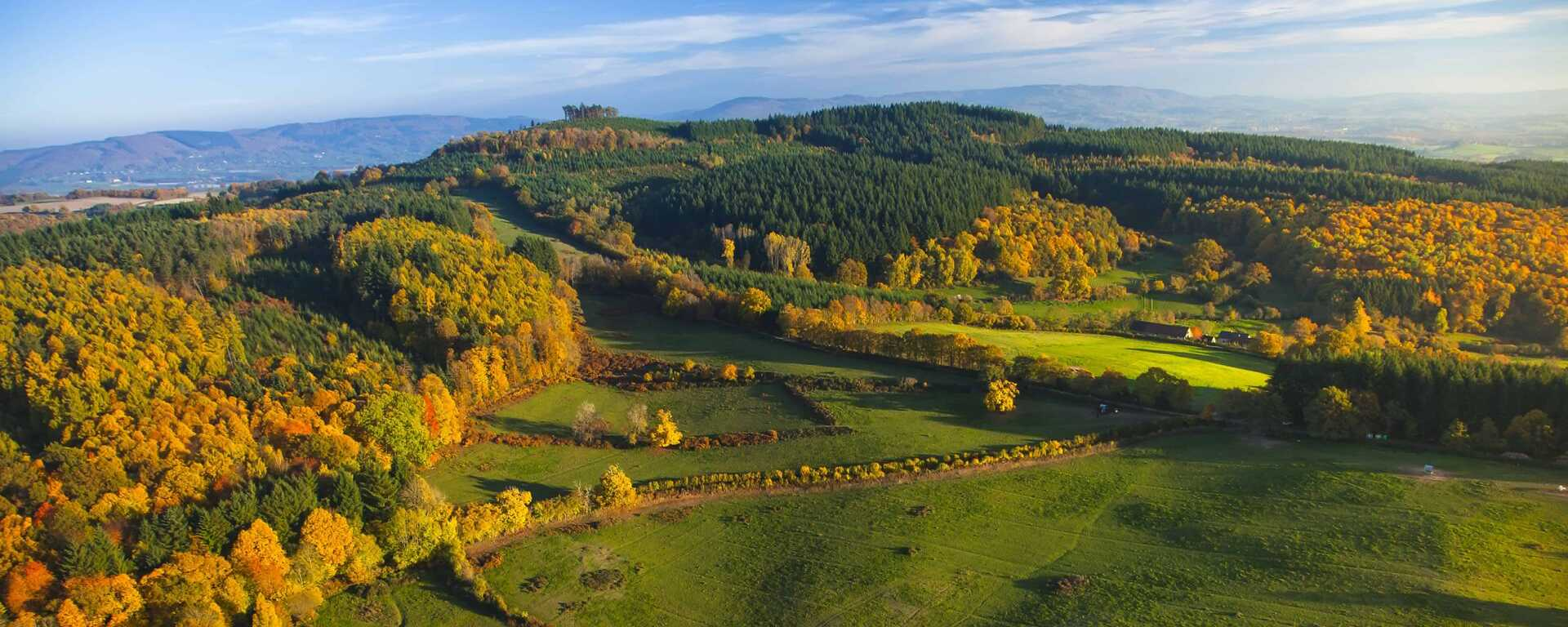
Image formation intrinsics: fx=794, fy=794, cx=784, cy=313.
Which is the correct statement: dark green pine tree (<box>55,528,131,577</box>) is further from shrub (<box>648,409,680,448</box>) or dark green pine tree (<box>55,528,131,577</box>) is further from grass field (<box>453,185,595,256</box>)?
grass field (<box>453,185,595,256</box>)

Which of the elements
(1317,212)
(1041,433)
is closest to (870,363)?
A: (1041,433)

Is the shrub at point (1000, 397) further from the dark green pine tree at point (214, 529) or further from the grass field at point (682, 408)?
the dark green pine tree at point (214, 529)

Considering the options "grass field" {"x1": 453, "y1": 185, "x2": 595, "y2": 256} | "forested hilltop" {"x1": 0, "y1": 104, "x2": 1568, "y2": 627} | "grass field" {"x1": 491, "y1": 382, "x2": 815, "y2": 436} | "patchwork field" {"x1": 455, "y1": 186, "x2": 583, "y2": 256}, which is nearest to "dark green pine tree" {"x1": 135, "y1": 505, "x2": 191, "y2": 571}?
"forested hilltop" {"x1": 0, "y1": 104, "x2": 1568, "y2": 627}

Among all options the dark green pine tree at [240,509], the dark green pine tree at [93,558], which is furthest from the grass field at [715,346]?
the dark green pine tree at [93,558]

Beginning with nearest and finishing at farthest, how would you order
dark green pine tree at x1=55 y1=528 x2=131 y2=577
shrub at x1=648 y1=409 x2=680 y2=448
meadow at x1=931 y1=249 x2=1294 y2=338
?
1. dark green pine tree at x1=55 y1=528 x2=131 y2=577
2. shrub at x1=648 y1=409 x2=680 y2=448
3. meadow at x1=931 y1=249 x2=1294 y2=338

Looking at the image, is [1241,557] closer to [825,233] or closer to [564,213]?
[825,233]

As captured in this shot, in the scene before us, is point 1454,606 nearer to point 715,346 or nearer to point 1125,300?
point 715,346
